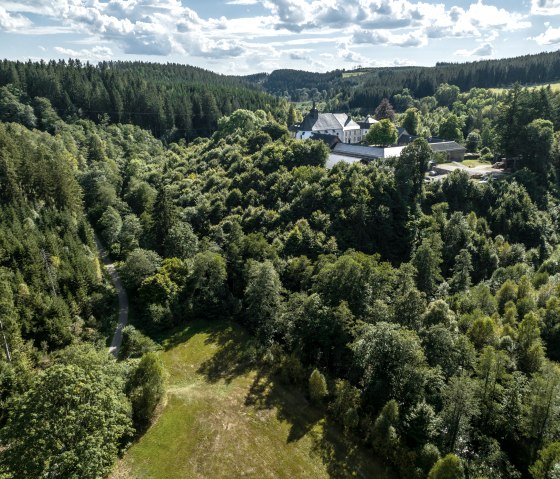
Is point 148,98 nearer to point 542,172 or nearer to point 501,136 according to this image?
point 501,136

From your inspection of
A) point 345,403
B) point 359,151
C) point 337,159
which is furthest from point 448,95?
point 345,403

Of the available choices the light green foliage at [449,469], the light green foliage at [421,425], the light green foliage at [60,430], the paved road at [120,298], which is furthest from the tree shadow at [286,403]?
the paved road at [120,298]

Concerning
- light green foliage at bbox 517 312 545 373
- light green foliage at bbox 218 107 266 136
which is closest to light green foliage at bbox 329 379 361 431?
light green foliage at bbox 517 312 545 373

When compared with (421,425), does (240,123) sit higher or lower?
higher

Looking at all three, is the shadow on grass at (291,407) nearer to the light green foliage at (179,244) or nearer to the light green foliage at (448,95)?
the light green foliage at (179,244)

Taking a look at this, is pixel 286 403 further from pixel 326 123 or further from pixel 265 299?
pixel 326 123

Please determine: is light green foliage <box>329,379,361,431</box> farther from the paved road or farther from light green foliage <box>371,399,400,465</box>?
the paved road

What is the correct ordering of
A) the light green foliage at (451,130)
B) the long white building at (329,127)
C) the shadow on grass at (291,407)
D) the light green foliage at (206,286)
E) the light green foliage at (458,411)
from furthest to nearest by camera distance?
1. the long white building at (329,127)
2. the light green foliage at (451,130)
3. the light green foliage at (206,286)
4. the shadow on grass at (291,407)
5. the light green foliage at (458,411)
